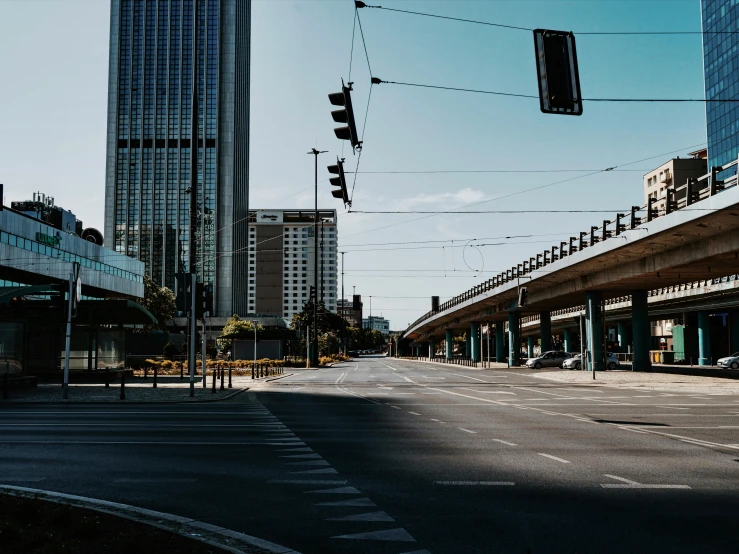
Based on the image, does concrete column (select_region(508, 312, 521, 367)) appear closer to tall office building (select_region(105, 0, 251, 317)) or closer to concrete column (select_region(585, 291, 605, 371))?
concrete column (select_region(585, 291, 605, 371))

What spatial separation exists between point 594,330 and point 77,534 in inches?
1996

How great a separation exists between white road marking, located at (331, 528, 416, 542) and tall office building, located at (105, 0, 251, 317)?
160m

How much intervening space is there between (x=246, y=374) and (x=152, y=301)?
61.1 meters

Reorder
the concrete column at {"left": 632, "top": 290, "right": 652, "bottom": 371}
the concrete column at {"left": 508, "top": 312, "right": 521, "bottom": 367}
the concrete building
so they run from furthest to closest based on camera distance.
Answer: the concrete building
the concrete column at {"left": 508, "top": 312, "right": 521, "bottom": 367}
the concrete column at {"left": 632, "top": 290, "right": 652, "bottom": 371}

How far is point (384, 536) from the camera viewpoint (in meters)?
6.66

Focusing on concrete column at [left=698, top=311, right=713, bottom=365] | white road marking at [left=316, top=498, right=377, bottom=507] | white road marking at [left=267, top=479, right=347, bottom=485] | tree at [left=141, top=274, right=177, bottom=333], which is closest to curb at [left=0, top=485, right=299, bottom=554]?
white road marking at [left=316, top=498, right=377, bottom=507]

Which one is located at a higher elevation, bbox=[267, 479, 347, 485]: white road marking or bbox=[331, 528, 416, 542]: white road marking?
bbox=[331, 528, 416, 542]: white road marking

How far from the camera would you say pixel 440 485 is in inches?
361

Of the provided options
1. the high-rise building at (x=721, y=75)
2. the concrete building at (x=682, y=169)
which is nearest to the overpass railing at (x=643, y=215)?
the high-rise building at (x=721, y=75)

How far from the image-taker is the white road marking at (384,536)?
6555 mm

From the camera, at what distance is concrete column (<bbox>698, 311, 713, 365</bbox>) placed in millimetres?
80562

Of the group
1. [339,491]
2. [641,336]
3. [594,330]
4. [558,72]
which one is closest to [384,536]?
[339,491]

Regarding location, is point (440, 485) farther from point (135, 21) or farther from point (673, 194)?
point (135, 21)

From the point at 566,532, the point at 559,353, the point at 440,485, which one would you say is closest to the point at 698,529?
the point at 566,532
